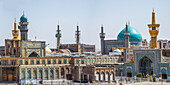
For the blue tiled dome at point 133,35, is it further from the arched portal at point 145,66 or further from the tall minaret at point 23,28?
the tall minaret at point 23,28

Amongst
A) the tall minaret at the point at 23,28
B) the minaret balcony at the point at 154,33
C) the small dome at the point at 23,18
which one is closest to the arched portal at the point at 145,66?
the minaret balcony at the point at 154,33

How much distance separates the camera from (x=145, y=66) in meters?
83.5

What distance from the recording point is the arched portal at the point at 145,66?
82.8 metres

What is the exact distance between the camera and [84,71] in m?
80.6

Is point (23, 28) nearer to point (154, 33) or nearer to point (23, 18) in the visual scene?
point (23, 18)

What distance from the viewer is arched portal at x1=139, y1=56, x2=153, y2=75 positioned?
8281 centimetres

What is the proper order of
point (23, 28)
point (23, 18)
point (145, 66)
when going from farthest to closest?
point (23, 18), point (23, 28), point (145, 66)

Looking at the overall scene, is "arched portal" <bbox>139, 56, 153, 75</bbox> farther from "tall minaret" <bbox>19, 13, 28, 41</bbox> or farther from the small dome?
the small dome

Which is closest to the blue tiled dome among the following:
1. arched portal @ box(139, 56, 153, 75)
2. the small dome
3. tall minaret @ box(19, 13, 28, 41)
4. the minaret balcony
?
the minaret balcony

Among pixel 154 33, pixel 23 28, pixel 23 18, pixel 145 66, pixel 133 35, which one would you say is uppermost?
pixel 23 18

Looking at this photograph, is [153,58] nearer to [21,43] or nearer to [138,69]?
[138,69]

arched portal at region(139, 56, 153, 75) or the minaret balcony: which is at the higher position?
the minaret balcony

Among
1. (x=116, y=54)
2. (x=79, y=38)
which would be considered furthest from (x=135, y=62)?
(x=79, y=38)

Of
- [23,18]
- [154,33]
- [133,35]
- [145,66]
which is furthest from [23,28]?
[133,35]
